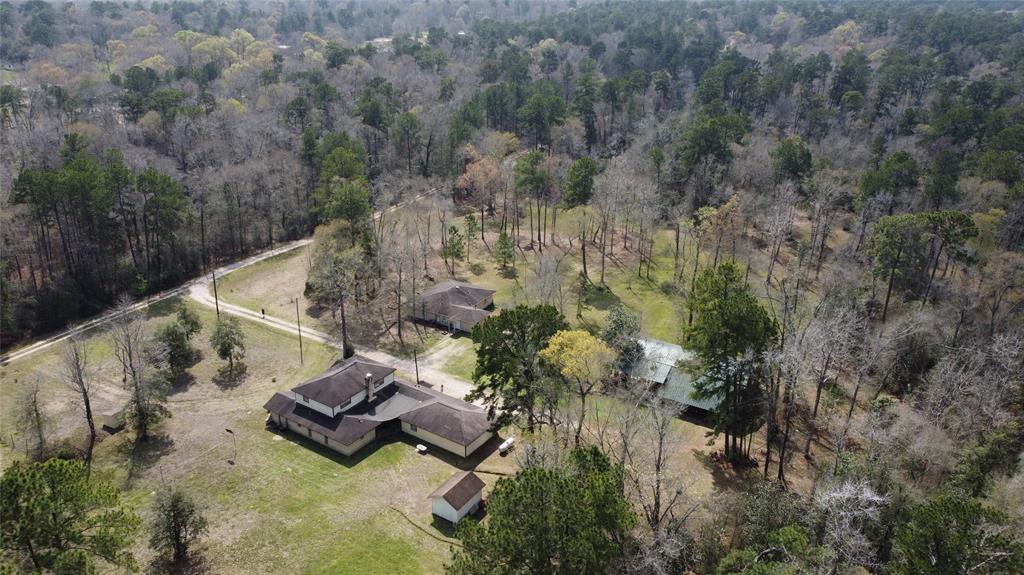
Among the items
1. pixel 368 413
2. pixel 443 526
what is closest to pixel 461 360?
pixel 368 413

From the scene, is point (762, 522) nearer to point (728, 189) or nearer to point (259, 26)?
point (728, 189)

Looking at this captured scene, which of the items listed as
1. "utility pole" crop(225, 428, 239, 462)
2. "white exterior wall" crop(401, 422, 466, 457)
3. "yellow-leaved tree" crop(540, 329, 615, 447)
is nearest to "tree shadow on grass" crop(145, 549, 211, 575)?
"utility pole" crop(225, 428, 239, 462)

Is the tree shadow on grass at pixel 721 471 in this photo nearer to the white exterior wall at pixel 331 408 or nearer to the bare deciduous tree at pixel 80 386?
the white exterior wall at pixel 331 408

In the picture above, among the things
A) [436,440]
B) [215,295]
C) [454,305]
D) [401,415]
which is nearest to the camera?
[436,440]

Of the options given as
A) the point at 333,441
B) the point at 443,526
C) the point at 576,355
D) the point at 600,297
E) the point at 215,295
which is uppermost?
the point at 576,355

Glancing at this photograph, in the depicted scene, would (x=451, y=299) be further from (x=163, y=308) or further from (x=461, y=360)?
(x=163, y=308)

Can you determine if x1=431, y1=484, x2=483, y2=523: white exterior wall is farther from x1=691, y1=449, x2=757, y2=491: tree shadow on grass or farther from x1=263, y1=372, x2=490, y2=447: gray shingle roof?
x1=691, y1=449, x2=757, y2=491: tree shadow on grass

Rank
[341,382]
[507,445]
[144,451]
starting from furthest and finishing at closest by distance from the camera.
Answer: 1. [341,382]
2. [507,445]
3. [144,451]
